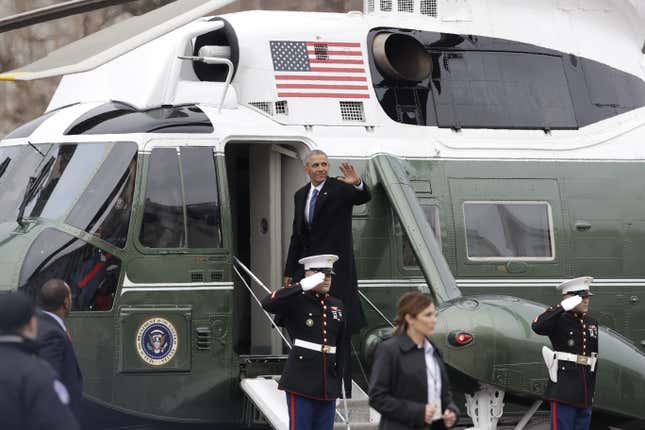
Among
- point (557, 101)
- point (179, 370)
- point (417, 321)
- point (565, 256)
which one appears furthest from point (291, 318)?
point (557, 101)

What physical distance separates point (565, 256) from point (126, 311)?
360cm

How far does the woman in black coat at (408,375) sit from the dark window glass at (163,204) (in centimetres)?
327

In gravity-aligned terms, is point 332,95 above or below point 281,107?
above

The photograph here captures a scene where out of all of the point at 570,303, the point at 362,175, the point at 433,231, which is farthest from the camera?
the point at 433,231

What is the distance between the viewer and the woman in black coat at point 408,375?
606 centimetres

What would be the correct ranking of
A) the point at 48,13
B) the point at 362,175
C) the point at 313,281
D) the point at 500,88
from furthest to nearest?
the point at 500,88, the point at 362,175, the point at 313,281, the point at 48,13

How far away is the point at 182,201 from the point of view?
360 inches

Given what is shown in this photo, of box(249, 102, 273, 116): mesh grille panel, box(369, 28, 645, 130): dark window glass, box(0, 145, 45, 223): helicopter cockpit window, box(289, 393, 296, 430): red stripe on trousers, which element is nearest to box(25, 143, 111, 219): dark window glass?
box(0, 145, 45, 223): helicopter cockpit window

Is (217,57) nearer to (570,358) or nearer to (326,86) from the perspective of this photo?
(326,86)

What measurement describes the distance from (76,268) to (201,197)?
3.52 ft

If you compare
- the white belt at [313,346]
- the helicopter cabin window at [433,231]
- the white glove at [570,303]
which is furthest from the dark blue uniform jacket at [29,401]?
the helicopter cabin window at [433,231]

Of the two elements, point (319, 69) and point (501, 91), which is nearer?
point (319, 69)

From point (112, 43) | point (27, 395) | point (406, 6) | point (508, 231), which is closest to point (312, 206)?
point (508, 231)

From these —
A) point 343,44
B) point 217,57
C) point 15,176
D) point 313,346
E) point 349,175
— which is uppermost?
point 343,44
